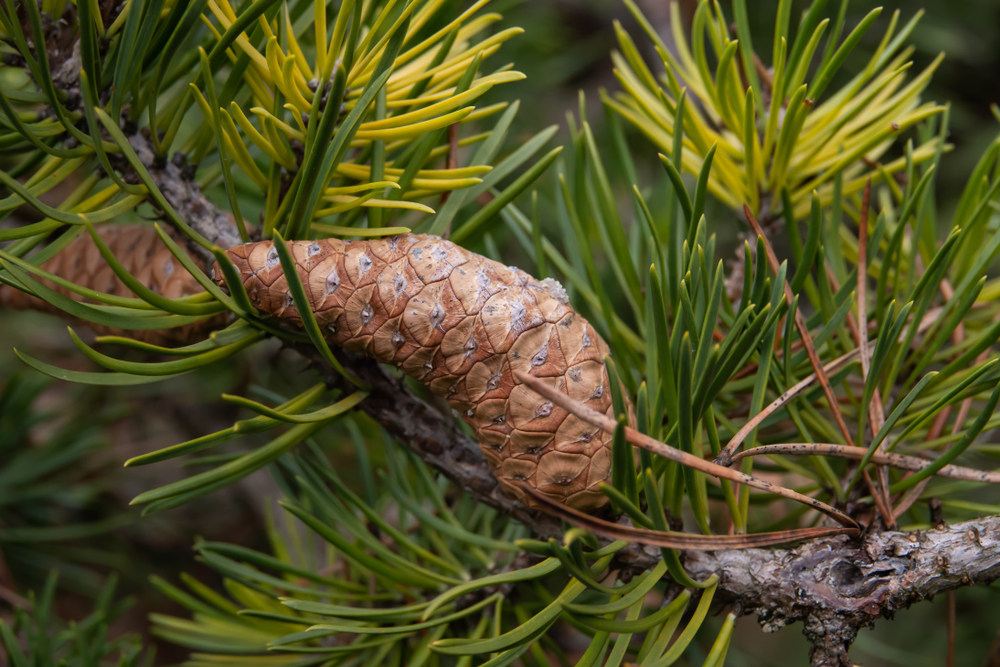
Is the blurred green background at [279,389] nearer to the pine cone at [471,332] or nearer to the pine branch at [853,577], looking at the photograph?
the pine branch at [853,577]

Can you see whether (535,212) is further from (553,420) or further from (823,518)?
→ (823,518)

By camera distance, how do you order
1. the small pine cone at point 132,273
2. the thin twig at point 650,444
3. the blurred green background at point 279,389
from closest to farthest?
1. the thin twig at point 650,444
2. the small pine cone at point 132,273
3. the blurred green background at point 279,389

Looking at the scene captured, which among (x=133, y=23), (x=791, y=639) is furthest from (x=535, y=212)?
(x=791, y=639)

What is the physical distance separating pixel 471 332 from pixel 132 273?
208 mm

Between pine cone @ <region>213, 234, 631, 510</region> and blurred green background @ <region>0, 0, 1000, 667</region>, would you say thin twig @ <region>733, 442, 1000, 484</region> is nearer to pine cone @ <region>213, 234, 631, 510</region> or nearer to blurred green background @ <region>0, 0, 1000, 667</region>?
pine cone @ <region>213, 234, 631, 510</region>

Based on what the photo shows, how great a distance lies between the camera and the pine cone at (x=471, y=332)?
29 cm

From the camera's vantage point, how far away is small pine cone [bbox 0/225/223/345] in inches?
13.5

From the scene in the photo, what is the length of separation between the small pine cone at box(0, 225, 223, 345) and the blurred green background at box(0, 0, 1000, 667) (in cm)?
28

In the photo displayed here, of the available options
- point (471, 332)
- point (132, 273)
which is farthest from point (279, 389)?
point (471, 332)

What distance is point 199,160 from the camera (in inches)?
14.7

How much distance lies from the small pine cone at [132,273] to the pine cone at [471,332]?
0.05 meters

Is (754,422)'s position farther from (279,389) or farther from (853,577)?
(279,389)

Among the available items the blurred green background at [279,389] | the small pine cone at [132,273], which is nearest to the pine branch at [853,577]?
the blurred green background at [279,389]

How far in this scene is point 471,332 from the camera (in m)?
0.30
